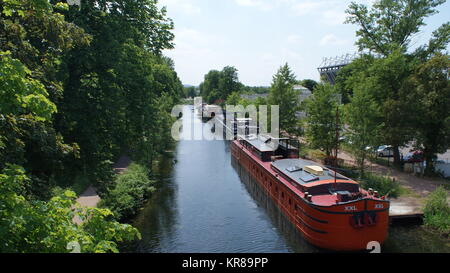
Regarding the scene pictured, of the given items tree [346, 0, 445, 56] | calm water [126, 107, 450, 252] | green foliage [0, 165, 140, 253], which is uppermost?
tree [346, 0, 445, 56]

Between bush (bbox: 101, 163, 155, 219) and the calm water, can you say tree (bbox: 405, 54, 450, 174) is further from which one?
bush (bbox: 101, 163, 155, 219)

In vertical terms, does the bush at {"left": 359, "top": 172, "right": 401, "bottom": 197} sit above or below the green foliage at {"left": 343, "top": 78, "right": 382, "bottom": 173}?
below

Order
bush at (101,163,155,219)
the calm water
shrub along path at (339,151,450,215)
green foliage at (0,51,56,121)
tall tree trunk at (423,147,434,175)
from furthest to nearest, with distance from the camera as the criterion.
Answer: tall tree trunk at (423,147,434,175) < shrub along path at (339,151,450,215) < bush at (101,163,155,219) < the calm water < green foliage at (0,51,56,121)

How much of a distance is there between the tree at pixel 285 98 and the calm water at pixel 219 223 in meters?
14.7

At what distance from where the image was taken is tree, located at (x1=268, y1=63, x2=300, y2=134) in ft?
157

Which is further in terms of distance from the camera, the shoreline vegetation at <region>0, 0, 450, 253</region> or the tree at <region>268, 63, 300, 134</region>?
the tree at <region>268, 63, 300, 134</region>

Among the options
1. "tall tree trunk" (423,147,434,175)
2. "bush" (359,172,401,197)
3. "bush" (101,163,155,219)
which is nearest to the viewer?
"bush" (101,163,155,219)

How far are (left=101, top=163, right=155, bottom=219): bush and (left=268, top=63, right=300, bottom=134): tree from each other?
24.8 m

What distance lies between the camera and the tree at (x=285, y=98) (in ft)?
157

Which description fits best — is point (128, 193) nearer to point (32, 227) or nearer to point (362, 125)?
point (32, 227)

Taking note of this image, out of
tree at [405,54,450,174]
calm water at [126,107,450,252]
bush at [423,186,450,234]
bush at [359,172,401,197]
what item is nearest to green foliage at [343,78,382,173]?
bush at [359,172,401,197]

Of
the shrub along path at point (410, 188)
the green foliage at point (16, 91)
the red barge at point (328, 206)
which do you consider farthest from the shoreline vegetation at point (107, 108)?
the red barge at point (328, 206)

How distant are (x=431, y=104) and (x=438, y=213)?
38.3ft

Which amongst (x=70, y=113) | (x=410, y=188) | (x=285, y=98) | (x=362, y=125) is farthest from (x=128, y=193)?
(x=285, y=98)
